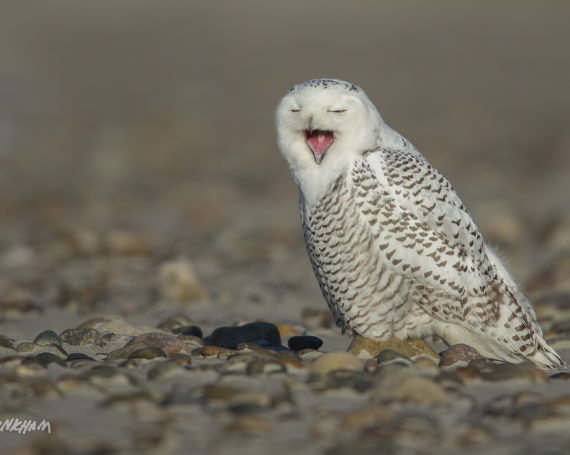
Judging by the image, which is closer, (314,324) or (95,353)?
(95,353)

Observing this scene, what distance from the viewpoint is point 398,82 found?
28.8m

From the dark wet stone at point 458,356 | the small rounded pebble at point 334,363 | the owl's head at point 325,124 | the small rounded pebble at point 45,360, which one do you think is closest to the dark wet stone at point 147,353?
the small rounded pebble at point 45,360

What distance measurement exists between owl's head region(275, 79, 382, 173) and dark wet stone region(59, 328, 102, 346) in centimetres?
163

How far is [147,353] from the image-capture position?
5.08 metres

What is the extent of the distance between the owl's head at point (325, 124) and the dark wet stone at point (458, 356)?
1.21 meters

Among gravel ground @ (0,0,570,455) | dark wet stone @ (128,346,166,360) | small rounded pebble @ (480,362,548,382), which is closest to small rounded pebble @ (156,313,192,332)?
gravel ground @ (0,0,570,455)

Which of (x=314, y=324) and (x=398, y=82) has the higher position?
(x=398, y=82)

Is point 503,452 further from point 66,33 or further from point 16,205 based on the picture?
point 66,33

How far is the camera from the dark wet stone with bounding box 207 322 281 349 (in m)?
6.14

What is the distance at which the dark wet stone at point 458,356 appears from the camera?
5.16 metres

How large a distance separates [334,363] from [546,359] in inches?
62.8

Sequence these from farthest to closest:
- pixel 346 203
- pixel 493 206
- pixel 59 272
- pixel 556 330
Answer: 1. pixel 493 206
2. pixel 59 272
3. pixel 556 330
4. pixel 346 203

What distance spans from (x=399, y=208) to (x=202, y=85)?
79.3 feet

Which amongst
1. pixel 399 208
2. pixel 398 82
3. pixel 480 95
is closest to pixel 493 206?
pixel 399 208
